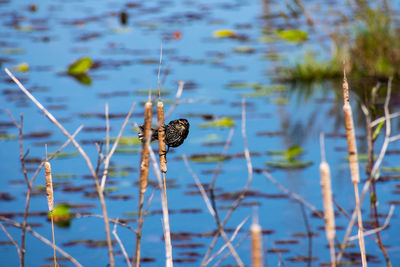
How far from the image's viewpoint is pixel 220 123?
161 inches

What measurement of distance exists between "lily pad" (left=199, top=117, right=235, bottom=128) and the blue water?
32mm

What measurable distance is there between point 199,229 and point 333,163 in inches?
38.8

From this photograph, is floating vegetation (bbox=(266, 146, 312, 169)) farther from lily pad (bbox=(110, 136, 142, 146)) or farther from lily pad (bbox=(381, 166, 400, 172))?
lily pad (bbox=(110, 136, 142, 146))

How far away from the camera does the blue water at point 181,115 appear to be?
284cm

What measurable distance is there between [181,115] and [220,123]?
298mm

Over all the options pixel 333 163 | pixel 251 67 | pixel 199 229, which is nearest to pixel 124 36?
pixel 251 67

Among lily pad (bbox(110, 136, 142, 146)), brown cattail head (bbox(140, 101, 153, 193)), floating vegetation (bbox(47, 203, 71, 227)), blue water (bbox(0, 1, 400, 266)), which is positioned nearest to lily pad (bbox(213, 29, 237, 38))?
blue water (bbox(0, 1, 400, 266))

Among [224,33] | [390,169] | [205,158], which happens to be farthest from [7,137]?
[224,33]

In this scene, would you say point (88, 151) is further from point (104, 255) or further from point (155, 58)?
point (155, 58)

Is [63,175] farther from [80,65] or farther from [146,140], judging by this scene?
[146,140]

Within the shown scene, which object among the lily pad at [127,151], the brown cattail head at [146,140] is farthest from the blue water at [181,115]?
the brown cattail head at [146,140]

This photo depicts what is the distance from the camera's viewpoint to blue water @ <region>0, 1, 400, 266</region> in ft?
9.31

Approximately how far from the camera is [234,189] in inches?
129

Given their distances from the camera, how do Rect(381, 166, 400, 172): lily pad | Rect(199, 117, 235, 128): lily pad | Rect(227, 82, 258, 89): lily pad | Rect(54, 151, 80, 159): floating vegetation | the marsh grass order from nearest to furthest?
Rect(381, 166, 400, 172): lily pad
Rect(54, 151, 80, 159): floating vegetation
Rect(199, 117, 235, 128): lily pad
the marsh grass
Rect(227, 82, 258, 89): lily pad
